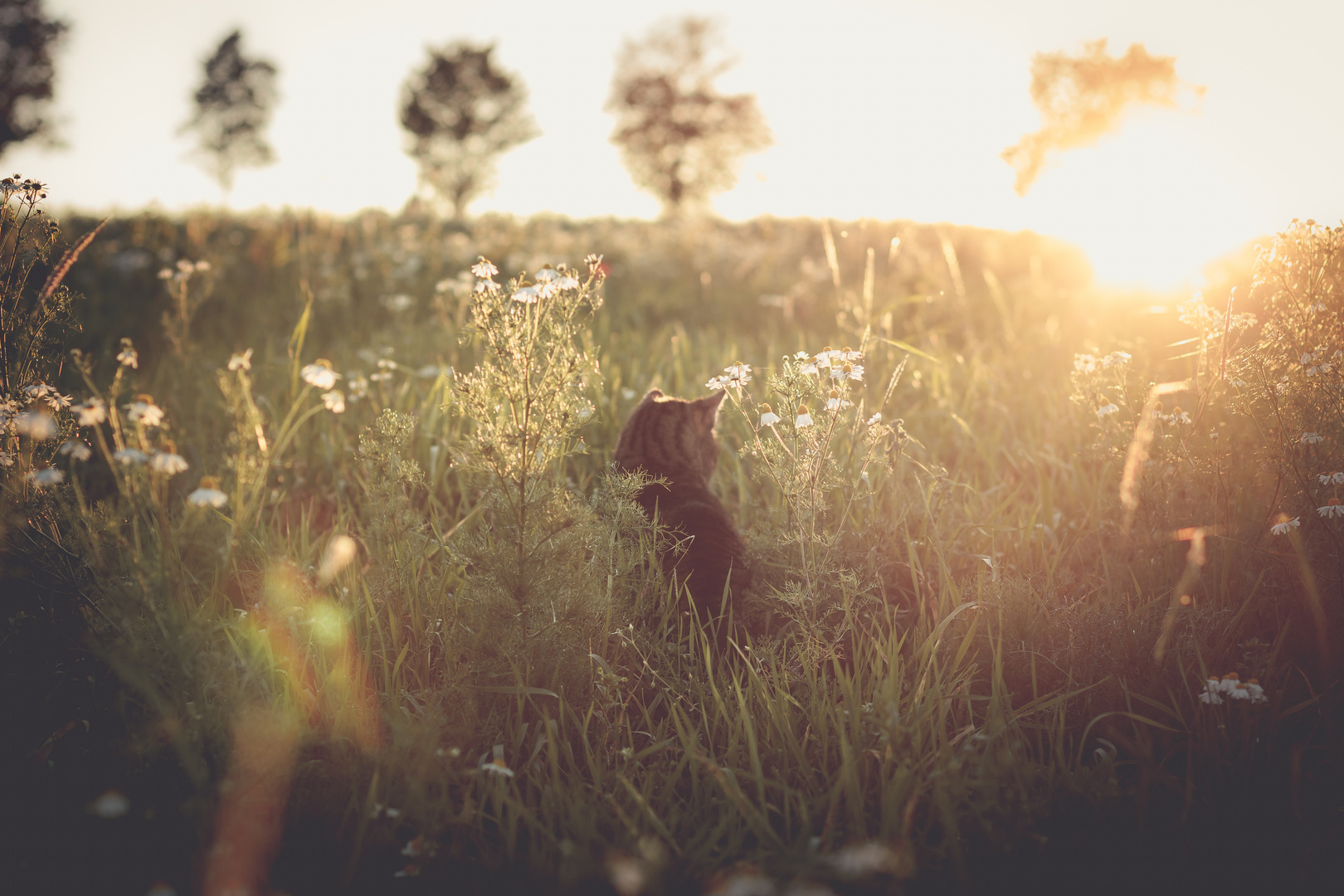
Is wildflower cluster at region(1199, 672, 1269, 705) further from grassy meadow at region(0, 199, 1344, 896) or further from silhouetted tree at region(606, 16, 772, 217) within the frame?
silhouetted tree at region(606, 16, 772, 217)

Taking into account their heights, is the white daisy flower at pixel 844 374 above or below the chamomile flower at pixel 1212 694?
above

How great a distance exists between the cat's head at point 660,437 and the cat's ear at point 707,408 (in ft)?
0.11

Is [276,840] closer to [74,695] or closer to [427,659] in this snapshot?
[427,659]

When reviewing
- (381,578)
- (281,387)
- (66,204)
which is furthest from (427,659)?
(66,204)

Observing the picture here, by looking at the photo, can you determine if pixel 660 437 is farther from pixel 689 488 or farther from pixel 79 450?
pixel 79 450

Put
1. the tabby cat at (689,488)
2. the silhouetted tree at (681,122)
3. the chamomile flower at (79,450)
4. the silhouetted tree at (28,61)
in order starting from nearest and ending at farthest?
the chamomile flower at (79,450)
the tabby cat at (689,488)
the silhouetted tree at (28,61)
the silhouetted tree at (681,122)

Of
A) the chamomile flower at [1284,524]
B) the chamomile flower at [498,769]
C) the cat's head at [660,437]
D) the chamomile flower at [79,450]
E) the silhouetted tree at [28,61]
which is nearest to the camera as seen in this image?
the chamomile flower at [498,769]

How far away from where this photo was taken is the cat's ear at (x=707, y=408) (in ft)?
9.94

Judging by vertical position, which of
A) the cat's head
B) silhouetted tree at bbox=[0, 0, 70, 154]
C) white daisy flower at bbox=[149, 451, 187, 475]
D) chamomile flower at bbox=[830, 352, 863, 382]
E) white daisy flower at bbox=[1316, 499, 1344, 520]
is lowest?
white daisy flower at bbox=[1316, 499, 1344, 520]

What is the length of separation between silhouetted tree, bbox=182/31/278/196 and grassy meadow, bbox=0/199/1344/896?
46493 mm

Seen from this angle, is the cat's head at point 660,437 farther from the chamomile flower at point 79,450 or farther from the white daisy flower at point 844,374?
the chamomile flower at point 79,450

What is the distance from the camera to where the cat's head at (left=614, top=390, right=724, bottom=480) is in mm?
2842

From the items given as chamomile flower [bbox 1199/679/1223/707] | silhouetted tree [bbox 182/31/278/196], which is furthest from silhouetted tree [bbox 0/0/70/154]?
chamomile flower [bbox 1199/679/1223/707]

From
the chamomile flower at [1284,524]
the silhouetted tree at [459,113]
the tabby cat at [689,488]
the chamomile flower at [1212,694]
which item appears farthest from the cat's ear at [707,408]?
the silhouetted tree at [459,113]
